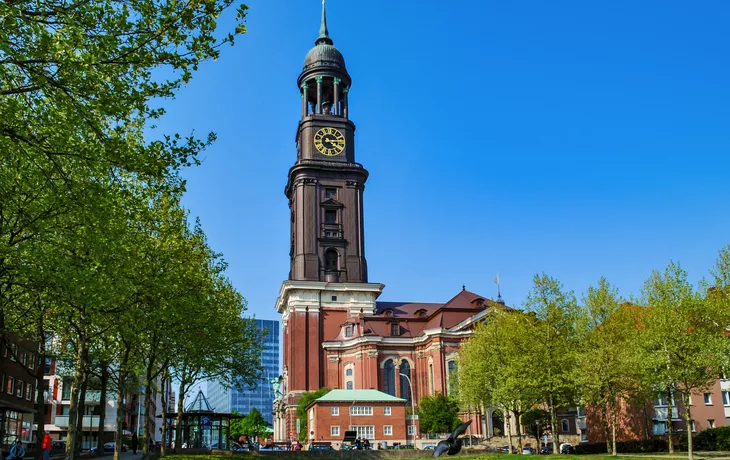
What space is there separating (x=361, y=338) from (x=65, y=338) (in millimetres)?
53869

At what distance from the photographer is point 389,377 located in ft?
291

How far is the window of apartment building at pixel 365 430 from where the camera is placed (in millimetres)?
67375

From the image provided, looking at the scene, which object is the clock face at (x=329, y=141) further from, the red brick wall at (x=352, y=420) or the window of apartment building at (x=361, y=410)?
the window of apartment building at (x=361, y=410)

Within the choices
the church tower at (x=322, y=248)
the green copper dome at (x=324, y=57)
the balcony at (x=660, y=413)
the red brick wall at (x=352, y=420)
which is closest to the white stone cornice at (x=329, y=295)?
the church tower at (x=322, y=248)

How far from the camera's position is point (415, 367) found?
89000 mm

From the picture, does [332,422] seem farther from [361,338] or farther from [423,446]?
[361,338]

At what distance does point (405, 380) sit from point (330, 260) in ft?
62.8

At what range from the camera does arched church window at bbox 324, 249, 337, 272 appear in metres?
94.7

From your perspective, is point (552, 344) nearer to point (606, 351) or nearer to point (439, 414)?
point (606, 351)

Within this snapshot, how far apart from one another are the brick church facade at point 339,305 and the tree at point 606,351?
32754 millimetres

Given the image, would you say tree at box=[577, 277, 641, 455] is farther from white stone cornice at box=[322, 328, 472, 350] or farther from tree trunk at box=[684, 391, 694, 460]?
white stone cornice at box=[322, 328, 472, 350]

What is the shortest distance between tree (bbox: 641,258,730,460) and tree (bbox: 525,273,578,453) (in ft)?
21.4

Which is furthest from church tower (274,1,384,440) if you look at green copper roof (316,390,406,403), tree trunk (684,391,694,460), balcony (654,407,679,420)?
tree trunk (684,391,694,460)

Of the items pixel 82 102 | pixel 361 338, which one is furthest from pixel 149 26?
pixel 361 338
